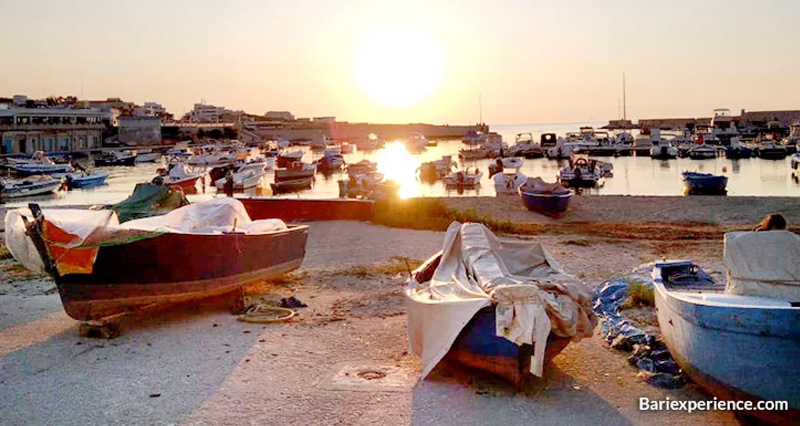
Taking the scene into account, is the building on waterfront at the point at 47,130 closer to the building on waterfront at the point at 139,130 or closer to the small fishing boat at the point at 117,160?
the small fishing boat at the point at 117,160

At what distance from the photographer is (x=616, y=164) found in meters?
74.1

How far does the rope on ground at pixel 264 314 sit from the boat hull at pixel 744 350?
5712mm

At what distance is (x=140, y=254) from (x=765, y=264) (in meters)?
7.84

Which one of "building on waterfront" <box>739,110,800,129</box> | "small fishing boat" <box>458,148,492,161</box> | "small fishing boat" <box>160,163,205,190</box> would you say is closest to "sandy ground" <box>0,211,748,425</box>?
"small fishing boat" <box>160,163,205,190</box>

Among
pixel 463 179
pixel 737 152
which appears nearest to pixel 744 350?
pixel 463 179

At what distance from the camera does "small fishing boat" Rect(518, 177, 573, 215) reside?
1102 inches

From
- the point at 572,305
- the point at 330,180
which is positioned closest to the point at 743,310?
the point at 572,305

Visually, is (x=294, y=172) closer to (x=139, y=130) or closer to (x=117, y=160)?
(x=117, y=160)

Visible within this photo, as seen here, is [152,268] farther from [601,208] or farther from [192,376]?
[601,208]

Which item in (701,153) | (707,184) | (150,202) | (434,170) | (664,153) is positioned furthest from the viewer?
(664,153)

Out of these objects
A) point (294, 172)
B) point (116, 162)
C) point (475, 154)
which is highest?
point (116, 162)

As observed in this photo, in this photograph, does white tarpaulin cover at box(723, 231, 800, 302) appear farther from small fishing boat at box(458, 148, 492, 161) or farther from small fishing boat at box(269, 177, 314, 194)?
small fishing boat at box(458, 148, 492, 161)

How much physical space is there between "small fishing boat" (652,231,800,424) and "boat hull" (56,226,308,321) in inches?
255

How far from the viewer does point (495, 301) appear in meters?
7.50
